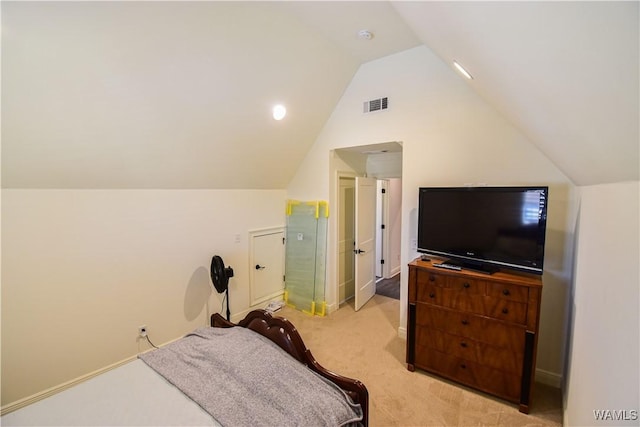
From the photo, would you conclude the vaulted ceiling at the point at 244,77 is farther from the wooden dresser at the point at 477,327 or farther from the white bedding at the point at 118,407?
the white bedding at the point at 118,407

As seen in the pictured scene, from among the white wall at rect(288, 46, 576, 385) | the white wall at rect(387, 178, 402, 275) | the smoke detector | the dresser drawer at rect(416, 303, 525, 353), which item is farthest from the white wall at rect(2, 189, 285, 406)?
the white wall at rect(387, 178, 402, 275)

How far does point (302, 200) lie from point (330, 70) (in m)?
1.80

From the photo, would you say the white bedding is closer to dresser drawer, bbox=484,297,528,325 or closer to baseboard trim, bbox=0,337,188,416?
baseboard trim, bbox=0,337,188,416

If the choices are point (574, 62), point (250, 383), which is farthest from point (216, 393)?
point (574, 62)

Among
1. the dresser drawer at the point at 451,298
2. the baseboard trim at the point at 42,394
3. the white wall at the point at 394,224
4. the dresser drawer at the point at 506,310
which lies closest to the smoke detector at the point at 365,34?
the dresser drawer at the point at 451,298

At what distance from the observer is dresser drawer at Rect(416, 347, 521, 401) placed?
2.24m

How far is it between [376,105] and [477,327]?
2612 millimetres

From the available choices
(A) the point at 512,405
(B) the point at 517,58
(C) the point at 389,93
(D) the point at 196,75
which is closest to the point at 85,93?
(D) the point at 196,75

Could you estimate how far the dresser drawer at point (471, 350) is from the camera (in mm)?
2223

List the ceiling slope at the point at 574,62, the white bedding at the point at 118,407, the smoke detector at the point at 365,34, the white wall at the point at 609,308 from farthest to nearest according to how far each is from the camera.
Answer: the smoke detector at the point at 365,34
the white bedding at the point at 118,407
the white wall at the point at 609,308
the ceiling slope at the point at 574,62

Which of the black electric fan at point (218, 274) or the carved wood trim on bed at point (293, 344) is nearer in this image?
the carved wood trim on bed at point (293, 344)

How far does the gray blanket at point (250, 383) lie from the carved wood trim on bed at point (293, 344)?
5 centimetres

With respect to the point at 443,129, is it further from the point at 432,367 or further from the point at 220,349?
the point at 220,349

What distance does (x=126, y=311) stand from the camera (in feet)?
8.93
